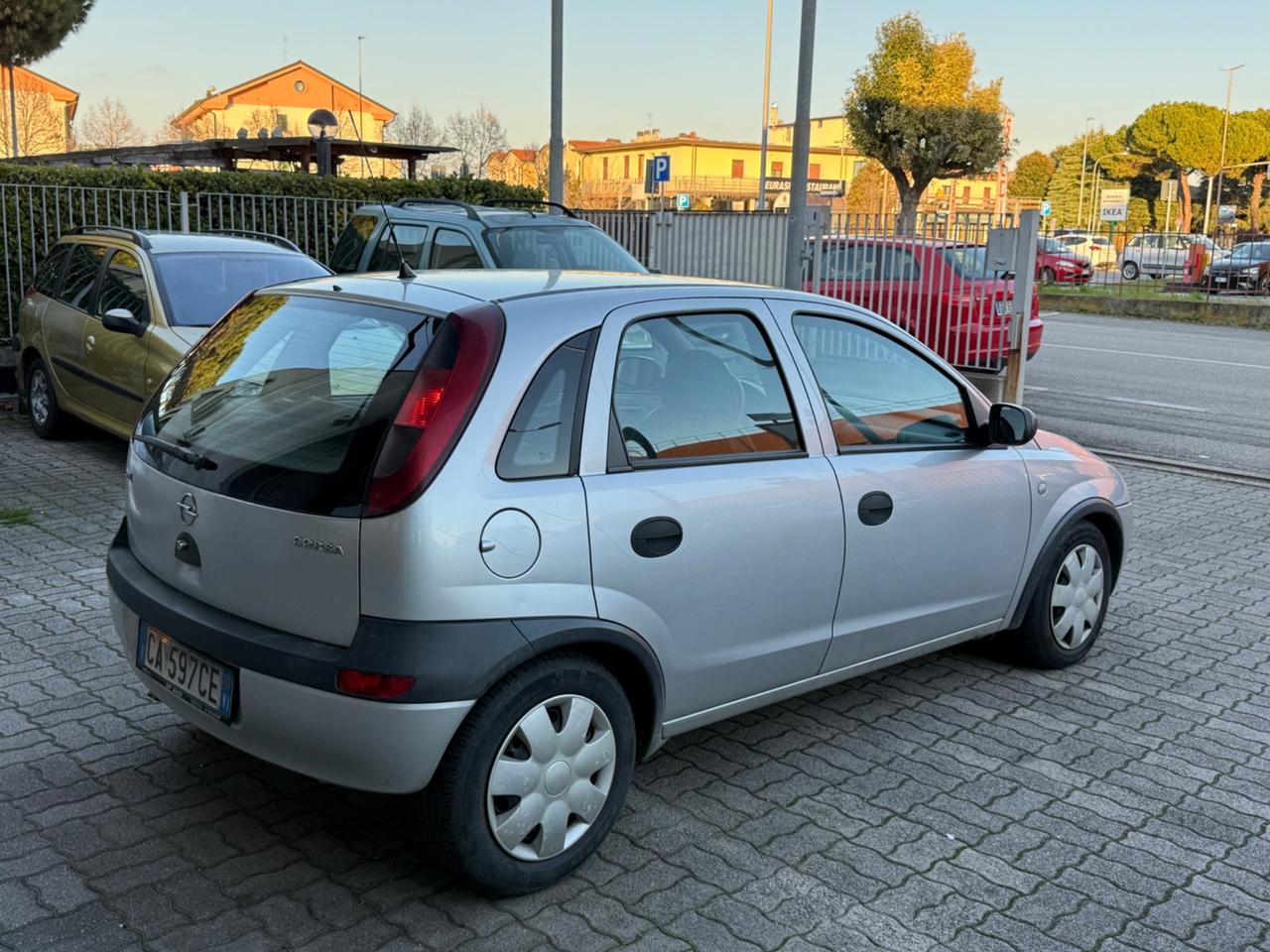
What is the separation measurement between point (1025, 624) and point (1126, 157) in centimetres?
8544

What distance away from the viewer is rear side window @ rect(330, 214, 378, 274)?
1116 centimetres

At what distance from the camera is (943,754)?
432cm

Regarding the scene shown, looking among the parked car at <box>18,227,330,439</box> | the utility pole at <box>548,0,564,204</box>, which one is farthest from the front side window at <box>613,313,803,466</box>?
the utility pole at <box>548,0,564,204</box>

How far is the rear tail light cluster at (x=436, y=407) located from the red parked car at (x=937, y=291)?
8.83m

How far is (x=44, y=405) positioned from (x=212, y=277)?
2.10m

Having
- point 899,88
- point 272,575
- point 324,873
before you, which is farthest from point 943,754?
point 899,88

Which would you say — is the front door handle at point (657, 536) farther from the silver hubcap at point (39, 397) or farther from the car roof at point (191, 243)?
the silver hubcap at point (39, 397)

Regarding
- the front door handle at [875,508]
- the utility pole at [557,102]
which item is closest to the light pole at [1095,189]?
the utility pole at [557,102]

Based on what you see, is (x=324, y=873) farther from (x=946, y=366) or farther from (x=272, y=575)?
(x=946, y=366)

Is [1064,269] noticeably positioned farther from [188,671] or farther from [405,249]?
[188,671]

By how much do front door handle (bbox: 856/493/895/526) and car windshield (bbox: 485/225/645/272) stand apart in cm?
657

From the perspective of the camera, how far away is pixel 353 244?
11.3 m

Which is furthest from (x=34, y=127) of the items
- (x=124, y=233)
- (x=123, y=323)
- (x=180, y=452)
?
(x=180, y=452)

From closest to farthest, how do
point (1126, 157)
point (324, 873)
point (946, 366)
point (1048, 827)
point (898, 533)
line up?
point (324, 873), point (1048, 827), point (898, 533), point (946, 366), point (1126, 157)
